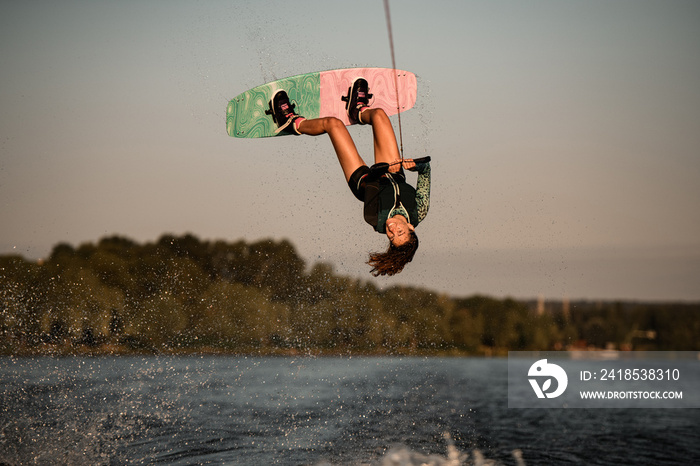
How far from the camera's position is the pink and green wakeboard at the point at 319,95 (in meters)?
8.38

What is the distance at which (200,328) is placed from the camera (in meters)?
48.8

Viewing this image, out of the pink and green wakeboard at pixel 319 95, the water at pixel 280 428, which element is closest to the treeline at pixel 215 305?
the water at pixel 280 428

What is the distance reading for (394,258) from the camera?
5.97 meters

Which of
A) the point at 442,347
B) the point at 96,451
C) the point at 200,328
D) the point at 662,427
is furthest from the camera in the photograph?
the point at 442,347

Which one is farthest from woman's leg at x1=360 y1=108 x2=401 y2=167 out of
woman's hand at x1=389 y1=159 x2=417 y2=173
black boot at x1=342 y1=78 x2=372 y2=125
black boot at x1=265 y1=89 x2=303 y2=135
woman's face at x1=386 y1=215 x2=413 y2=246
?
black boot at x1=265 y1=89 x2=303 y2=135

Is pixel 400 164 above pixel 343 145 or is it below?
below

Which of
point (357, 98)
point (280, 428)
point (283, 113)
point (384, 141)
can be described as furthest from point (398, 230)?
point (280, 428)

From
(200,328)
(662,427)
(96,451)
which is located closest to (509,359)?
(200,328)

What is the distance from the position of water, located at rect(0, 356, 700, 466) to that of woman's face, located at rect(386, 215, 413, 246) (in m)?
4.61

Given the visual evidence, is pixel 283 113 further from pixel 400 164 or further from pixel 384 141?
pixel 400 164

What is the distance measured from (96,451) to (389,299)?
46729mm

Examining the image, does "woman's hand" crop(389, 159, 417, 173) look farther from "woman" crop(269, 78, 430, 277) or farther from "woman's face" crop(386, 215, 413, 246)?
"woman's face" crop(386, 215, 413, 246)

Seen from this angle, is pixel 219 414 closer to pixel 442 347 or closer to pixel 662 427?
pixel 662 427

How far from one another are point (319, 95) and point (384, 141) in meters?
2.54
